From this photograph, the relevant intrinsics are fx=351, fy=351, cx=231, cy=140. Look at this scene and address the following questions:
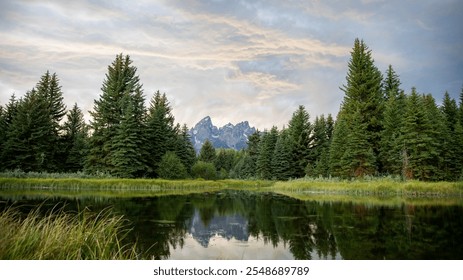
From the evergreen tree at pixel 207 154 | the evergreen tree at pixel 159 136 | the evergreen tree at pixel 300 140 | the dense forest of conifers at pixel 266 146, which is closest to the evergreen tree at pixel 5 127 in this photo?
the dense forest of conifers at pixel 266 146

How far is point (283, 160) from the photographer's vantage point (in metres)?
43.2

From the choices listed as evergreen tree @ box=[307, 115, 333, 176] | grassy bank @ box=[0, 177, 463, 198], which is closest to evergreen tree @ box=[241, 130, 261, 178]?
evergreen tree @ box=[307, 115, 333, 176]

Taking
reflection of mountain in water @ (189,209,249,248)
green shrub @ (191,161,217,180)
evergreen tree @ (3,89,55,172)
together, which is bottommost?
reflection of mountain in water @ (189,209,249,248)

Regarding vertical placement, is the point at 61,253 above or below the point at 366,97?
below

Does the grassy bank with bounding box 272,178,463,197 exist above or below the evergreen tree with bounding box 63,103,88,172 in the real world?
below

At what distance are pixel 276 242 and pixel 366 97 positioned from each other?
2866 centimetres

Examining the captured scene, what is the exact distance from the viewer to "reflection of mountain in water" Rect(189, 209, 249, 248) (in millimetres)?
8320

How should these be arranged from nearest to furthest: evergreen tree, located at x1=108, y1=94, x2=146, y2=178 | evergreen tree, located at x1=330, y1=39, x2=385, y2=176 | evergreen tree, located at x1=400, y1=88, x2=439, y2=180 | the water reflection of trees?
the water reflection of trees → evergreen tree, located at x1=400, y1=88, x2=439, y2=180 → evergreen tree, located at x1=330, y1=39, x2=385, y2=176 → evergreen tree, located at x1=108, y1=94, x2=146, y2=178

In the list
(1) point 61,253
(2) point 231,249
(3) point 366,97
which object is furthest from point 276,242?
(3) point 366,97

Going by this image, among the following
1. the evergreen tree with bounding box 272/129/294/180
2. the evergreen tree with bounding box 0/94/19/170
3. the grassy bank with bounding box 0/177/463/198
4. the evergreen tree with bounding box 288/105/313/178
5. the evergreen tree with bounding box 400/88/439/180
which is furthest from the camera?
the evergreen tree with bounding box 288/105/313/178

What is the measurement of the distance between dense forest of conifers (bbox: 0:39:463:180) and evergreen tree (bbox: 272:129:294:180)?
0.13m

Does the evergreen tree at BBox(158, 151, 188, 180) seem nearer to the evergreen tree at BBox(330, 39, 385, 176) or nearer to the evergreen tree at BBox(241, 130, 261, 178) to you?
A: the evergreen tree at BBox(330, 39, 385, 176)
